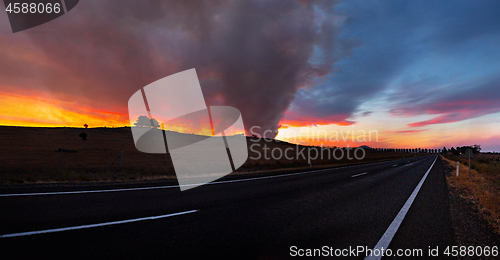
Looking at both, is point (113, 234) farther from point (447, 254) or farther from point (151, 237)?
point (447, 254)

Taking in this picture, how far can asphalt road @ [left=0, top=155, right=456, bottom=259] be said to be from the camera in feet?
10.9

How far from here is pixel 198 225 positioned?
4.44 metres

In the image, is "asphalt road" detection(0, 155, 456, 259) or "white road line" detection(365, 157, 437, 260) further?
"white road line" detection(365, 157, 437, 260)

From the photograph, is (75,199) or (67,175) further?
(67,175)

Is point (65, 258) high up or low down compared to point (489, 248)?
up

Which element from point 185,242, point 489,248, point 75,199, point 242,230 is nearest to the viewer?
point 185,242

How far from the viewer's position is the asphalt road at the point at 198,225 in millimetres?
3336

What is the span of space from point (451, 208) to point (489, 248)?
328 cm

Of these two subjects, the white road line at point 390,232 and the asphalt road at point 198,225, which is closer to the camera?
the asphalt road at point 198,225

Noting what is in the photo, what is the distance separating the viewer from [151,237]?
12.3 ft

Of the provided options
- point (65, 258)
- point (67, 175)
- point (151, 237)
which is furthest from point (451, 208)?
point (67, 175)

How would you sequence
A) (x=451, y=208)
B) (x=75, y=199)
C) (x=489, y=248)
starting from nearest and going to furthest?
(x=489, y=248) < (x=75, y=199) < (x=451, y=208)

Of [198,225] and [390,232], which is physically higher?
[198,225]

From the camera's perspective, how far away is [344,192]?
8547mm
